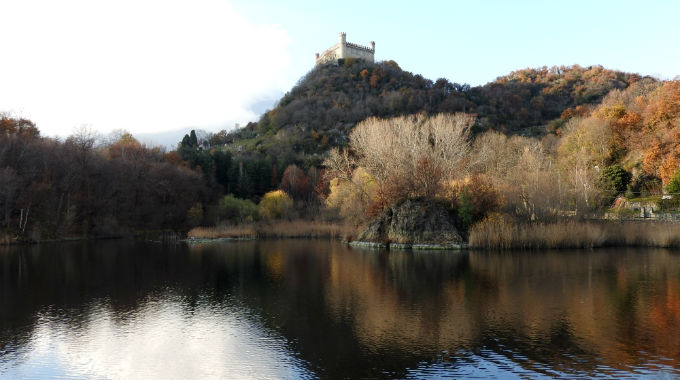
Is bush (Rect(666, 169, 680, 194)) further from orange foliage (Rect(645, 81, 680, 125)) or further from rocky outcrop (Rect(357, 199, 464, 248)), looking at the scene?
rocky outcrop (Rect(357, 199, 464, 248))

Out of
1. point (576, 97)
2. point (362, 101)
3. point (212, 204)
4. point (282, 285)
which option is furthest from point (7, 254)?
point (576, 97)

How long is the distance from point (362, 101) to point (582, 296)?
94.0 metres

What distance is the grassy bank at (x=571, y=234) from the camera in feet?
106

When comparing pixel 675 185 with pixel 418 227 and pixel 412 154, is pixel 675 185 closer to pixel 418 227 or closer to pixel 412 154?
pixel 412 154

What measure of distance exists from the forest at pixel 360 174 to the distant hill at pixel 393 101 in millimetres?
1931

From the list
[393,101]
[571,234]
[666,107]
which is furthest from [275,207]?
[393,101]

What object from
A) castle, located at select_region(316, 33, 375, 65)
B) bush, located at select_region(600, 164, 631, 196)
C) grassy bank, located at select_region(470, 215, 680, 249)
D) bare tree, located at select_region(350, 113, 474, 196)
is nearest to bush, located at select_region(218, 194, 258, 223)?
bare tree, located at select_region(350, 113, 474, 196)

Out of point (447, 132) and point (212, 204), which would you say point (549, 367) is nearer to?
point (447, 132)

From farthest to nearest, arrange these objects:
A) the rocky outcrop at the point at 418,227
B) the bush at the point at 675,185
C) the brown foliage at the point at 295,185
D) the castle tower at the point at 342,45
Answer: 1. the castle tower at the point at 342,45
2. the brown foliage at the point at 295,185
3. the bush at the point at 675,185
4. the rocky outcrop at the point at 418,227

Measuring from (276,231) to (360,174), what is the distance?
484 inches

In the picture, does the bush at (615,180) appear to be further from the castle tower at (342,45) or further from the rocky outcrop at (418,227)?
the castle tower at (342,45)

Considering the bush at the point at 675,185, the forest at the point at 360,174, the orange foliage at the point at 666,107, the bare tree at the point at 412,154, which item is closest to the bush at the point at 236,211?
the forest at the point at 360,174

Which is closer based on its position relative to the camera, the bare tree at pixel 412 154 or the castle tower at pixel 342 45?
the bare tree at pixel 412 154

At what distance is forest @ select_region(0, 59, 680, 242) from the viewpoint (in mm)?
37562
